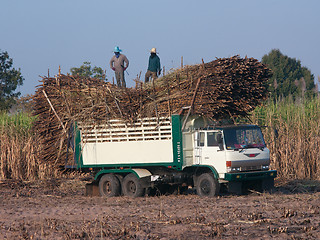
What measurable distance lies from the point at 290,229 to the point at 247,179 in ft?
17.2

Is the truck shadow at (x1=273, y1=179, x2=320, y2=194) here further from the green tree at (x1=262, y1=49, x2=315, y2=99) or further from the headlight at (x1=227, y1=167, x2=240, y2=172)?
the green tree at (x1=262, y1=49, x2=315, y2=99)

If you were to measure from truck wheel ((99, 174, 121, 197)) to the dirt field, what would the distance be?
1.67 ft

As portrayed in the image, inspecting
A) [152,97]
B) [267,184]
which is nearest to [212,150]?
[267,184]

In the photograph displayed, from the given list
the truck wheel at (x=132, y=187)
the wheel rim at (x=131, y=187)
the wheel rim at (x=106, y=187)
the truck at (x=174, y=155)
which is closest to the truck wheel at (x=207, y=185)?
the truck at (x=174, y=155)

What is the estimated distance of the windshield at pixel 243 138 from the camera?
16.0 meters

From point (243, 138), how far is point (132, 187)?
12.3ft

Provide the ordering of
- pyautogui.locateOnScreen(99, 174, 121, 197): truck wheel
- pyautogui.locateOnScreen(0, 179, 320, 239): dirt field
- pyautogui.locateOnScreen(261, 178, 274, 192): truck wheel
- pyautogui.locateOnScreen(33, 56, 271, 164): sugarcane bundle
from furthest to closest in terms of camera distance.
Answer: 1. pyautogui.locateOnScreen(99, 174, 121, 197): truck wheel
2. pyautogui.locateOnScreen(261, 178, 274, 192): truck wheel
3. pyautogui.locateOnScreen(33, 56, 271, 164): sugarcane bundle
4. pyautogui.locateOnScreen(0, 179, 320, 239): dirt field

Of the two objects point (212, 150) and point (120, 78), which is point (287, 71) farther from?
point (212, 150)

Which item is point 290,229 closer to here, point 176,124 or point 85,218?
point 85,218

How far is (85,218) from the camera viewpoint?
12891 mm

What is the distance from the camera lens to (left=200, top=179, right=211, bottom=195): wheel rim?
16.4 m

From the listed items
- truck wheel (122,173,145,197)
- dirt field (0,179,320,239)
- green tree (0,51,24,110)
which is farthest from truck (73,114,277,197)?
green tree (0,51,24,110)

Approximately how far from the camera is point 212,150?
16172 millimetres

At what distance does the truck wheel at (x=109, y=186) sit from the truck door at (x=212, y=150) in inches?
115
